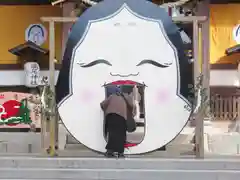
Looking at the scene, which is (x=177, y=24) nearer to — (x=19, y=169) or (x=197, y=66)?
(x=197, y=66)

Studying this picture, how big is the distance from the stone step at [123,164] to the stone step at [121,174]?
0.88 ft

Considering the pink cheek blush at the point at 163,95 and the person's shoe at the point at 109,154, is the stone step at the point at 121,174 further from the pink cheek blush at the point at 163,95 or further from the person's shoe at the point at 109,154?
the pink cheek blush at the point at 163,95

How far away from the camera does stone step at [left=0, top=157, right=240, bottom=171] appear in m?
9.54

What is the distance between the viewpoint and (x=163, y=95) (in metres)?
10.5

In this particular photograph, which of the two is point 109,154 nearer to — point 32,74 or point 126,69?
point 126,69

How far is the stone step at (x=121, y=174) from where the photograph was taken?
906cm

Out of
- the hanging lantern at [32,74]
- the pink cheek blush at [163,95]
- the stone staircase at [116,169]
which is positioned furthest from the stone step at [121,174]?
the hanging lantern at [32,74]

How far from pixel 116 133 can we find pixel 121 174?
1277 millimetres

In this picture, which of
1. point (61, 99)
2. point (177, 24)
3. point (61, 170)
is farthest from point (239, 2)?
point (61, 170)

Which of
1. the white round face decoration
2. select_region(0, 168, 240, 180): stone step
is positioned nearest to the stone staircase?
select_region(0, 168, 240, 180): stone step

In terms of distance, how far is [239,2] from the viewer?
14.8 meters

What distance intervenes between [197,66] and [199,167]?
213 centimetres

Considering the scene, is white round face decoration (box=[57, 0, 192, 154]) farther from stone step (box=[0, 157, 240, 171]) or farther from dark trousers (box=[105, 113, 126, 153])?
stone step (box=[0, 157, 240, 171])

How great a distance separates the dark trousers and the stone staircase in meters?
0.36
